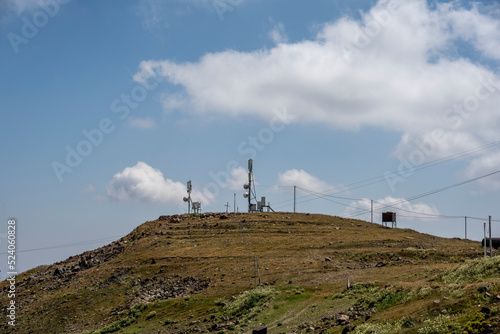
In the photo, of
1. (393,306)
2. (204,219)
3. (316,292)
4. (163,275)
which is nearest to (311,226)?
(204,219)

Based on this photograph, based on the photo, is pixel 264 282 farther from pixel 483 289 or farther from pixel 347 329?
pixel 483 289

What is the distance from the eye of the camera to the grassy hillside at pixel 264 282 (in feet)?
81.6

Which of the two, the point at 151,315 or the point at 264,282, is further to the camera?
the point at 264,282

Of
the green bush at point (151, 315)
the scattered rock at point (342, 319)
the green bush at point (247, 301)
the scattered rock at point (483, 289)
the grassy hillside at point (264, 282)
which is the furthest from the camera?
the green bush at point (151, 315)

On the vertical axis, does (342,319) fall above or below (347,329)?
above

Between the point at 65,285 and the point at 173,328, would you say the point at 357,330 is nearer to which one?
the point at 173,328

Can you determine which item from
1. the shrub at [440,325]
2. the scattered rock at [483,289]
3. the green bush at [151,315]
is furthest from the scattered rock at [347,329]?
the green bush at [151,315]

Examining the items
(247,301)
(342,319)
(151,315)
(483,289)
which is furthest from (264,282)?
(483,289)

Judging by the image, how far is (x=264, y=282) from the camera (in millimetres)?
41188

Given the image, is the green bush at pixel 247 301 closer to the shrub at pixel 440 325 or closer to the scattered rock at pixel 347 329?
the scattered rock at pixel 347 329

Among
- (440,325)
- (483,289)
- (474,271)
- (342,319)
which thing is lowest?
(342,319)

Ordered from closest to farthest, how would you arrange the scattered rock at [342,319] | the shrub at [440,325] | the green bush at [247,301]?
the shrub at [440,325], the scattered rock at [342,319], the green bush at [247,301]

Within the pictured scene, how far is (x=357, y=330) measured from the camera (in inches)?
926

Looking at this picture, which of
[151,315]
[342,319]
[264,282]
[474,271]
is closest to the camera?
[342,319]
